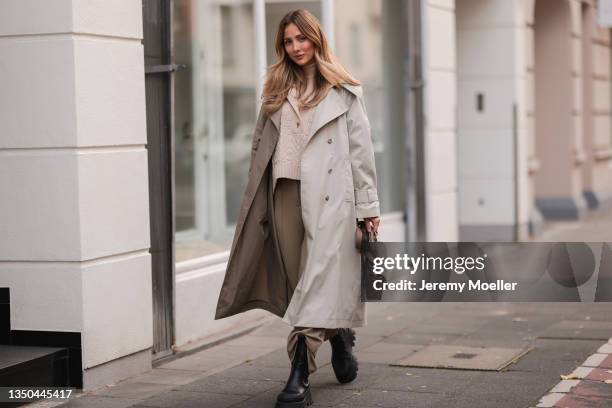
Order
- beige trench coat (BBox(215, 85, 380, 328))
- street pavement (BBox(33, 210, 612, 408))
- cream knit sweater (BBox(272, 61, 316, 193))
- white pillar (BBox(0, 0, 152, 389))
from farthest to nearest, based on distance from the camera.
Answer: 1. white pillar (BBox(0, 0, 152, 389))
2. street pavement (BBox(33, 210, 612, 408))
3. cream knit sweater (BBox(272, 61, 316, 193))
4. beige trench coat (BBox(215, 85, 380, 328))

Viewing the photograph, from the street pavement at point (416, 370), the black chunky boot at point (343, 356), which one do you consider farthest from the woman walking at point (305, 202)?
the street pavement at point (416, 370)

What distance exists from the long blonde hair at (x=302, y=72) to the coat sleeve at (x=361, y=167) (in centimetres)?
19

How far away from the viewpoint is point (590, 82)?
19.8m

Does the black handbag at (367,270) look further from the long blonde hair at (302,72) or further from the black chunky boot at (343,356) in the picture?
the long blonde hair at (302,72)

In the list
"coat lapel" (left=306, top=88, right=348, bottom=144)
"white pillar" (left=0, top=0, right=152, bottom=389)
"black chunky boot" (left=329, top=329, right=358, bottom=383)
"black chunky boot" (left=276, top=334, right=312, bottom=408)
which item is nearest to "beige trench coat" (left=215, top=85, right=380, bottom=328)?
"coat lapel" (left=306, top=88, right=348, bottom=144)

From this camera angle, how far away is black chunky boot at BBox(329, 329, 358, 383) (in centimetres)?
646

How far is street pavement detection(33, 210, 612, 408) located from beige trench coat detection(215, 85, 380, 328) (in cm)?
53

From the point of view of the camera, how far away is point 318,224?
6008 millimetres

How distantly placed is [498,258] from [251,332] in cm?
290

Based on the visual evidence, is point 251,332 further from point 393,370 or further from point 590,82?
point 590,82

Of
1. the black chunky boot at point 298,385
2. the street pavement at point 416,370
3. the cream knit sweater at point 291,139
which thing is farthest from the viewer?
the street pavement at point 416,370

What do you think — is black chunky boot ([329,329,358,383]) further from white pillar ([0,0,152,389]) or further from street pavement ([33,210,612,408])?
white pillar ([0,0,152,389])

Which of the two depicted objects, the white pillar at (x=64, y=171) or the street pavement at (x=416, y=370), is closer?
the street pavement at (x=416, y=370)

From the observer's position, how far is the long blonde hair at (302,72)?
606 centimetres
